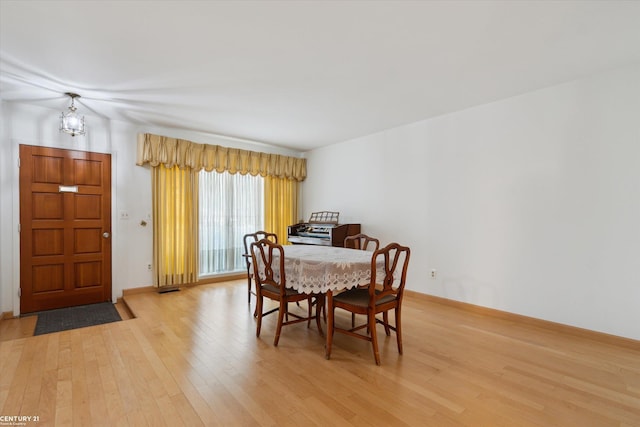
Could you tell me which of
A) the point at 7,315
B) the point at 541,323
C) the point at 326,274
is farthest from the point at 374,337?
the point at 7,315

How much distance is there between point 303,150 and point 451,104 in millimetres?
3206

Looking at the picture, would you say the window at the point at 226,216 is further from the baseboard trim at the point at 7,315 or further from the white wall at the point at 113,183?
the baseboard trim at the point at 7,315

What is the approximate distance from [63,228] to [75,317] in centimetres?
120

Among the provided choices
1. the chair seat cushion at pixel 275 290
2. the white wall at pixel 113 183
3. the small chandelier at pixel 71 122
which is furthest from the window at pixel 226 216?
the chair seat cushion at pixel 275 290

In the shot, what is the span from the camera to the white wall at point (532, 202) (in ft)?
8.98

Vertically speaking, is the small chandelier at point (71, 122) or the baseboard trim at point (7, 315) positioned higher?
the small chandelier at point (71, 122)

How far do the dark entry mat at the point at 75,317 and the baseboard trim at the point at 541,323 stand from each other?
4.08 m

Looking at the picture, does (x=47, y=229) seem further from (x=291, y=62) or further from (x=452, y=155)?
(x=452, y=155)

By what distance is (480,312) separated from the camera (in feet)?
11.8

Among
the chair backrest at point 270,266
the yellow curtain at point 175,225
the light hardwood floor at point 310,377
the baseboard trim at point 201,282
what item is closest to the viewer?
the light hardwood floor at point 310,377

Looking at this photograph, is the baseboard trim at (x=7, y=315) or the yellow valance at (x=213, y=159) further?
the yellow valance at (x=213, y=159)

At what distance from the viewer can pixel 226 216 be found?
208 inches

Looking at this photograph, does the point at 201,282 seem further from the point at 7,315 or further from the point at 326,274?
the point at 326,274

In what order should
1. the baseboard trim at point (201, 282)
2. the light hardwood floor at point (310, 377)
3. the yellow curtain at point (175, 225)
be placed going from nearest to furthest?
the light hardwood floor at point (310, 377), the baseboard trim at point (201, 282), the yellow curtain at point (175, 225)
